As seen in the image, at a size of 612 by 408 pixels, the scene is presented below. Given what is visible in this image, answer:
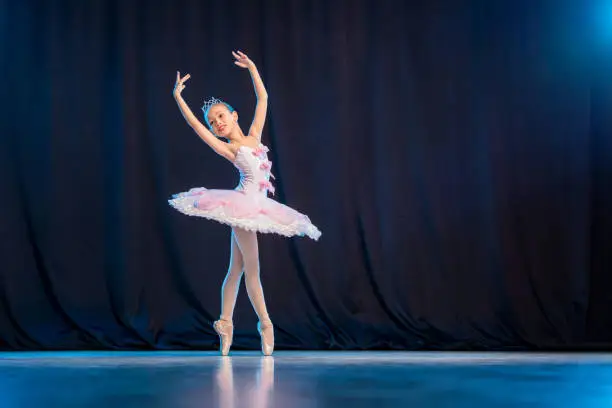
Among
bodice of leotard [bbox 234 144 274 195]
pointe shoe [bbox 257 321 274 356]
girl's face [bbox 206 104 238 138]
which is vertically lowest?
pointe shoe [bbox 257 321 274 356]

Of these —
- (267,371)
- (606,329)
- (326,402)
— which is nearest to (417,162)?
(606,329)

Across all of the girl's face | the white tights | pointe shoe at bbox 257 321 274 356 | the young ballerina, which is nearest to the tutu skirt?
the young ballerina

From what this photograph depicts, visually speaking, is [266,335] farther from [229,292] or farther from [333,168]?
[333,168]

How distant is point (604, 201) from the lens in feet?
16.1

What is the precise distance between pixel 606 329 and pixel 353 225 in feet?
5.65

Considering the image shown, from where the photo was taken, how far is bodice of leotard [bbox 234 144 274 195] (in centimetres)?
393

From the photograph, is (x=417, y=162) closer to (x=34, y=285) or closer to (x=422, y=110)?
(x=422, y=110)

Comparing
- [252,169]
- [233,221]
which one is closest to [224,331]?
[233,221]

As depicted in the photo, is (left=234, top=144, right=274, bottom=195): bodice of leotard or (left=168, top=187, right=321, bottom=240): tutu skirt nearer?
(left=168, top=187, right=321, bottom=240): tutu skirt

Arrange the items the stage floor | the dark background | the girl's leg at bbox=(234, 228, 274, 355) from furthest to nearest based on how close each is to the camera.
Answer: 1. the dark background
2. the girl's leg at bbox=(234, 228, 274, 355)
3. the stage floor

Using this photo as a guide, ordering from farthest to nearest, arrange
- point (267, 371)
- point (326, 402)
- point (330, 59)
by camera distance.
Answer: point (330, 59), point (267, 371), point (326, 402)

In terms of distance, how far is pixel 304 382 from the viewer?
2.51 meters

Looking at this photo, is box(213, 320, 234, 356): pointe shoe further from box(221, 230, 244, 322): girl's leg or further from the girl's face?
the girl's face

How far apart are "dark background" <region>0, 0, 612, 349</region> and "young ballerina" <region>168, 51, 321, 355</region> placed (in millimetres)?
922
